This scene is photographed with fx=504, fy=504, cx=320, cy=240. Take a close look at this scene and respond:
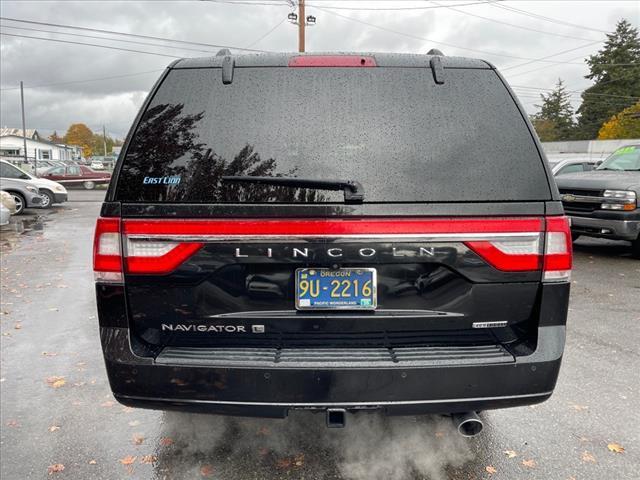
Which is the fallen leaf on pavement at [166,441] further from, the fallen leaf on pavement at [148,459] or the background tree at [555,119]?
the background tree at [555,119]

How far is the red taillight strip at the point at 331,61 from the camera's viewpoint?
8.11ft

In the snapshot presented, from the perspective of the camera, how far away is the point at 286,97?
2.36 m

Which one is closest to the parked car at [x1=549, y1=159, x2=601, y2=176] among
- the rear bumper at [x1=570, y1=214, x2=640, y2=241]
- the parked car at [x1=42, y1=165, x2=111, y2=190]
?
the rear bumper at [x1=570, y1=214, x2=640, y2=241]

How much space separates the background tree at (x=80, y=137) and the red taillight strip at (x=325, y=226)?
130 meters

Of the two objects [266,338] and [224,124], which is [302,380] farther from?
[224,124]

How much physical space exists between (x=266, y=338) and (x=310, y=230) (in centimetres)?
55

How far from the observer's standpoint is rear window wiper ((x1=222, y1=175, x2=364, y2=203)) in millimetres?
2172

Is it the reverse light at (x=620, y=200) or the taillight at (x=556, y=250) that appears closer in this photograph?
the taillight at (x=556, y=250)

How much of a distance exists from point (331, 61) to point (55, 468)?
2714 mm

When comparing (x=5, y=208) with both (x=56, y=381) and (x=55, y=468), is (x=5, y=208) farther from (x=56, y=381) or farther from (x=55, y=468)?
(x=55, y=468)

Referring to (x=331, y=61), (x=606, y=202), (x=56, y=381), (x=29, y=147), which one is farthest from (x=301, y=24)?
(x=29, y=147)

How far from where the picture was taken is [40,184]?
18.0 meters

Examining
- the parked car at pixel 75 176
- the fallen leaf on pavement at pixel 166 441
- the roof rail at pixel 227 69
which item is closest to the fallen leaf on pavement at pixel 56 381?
the fallen leaf on pavement at pixel 166 441

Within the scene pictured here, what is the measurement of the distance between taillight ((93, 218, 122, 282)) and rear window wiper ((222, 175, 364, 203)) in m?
0.56
